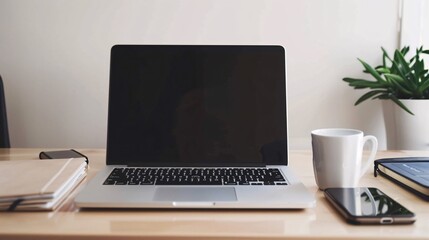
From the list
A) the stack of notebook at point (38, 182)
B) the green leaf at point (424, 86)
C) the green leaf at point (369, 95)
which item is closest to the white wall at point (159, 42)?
the green leaf at point (369, 95)

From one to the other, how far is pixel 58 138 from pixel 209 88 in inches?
29.4

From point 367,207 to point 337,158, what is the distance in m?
0.14

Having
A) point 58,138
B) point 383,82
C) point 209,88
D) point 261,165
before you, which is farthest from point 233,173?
point 58,138

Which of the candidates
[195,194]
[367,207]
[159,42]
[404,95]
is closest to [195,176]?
[195,194]

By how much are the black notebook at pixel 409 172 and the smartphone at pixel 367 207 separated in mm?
79

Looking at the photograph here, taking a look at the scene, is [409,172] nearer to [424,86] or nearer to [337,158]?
[337,158]

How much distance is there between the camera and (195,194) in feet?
2.26

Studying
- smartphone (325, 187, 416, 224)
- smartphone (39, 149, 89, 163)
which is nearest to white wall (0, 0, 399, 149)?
smartphone (39, 149, 89, 163)

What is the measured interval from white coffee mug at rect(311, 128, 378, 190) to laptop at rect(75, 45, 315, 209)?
0.13m

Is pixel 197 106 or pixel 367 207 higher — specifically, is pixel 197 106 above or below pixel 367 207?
above

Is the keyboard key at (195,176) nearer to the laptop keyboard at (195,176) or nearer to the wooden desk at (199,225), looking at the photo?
the laptop keyboard at (195,176)

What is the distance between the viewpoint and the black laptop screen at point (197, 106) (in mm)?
907

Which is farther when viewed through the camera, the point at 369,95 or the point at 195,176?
the point at 369,95

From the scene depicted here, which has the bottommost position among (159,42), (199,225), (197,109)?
(199,225)
